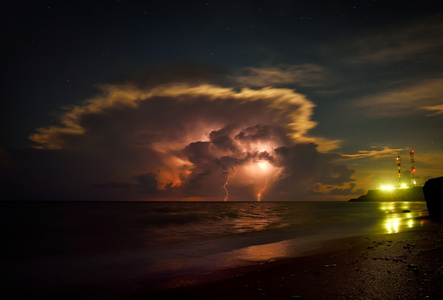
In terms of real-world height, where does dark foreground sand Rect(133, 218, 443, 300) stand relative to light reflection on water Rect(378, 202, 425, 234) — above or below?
above

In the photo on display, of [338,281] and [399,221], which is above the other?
[338,281]

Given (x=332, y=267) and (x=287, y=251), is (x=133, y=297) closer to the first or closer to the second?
(x=332, y=267)

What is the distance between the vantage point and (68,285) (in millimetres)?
11672

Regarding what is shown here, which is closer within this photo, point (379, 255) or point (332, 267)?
point (332, 267)

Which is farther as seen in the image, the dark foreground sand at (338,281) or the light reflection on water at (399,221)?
the light reflection on water at (399,221)

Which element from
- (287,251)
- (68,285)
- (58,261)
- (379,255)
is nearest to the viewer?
(379,255)

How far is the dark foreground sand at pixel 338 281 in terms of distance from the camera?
21.8 feet

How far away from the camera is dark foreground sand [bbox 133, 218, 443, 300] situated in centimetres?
666

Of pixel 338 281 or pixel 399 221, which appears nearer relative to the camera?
pixel 338 281

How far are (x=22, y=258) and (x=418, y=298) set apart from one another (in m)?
21.6

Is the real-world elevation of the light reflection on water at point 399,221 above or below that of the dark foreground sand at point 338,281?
below

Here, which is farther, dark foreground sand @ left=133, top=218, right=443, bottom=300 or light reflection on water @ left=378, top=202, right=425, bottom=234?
light reflection on water @ left=378, top=202, right=425, bottom=234

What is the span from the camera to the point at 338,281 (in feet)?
25.1

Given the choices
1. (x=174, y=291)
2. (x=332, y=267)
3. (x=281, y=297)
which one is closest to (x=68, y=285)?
(x=174, y=291)
